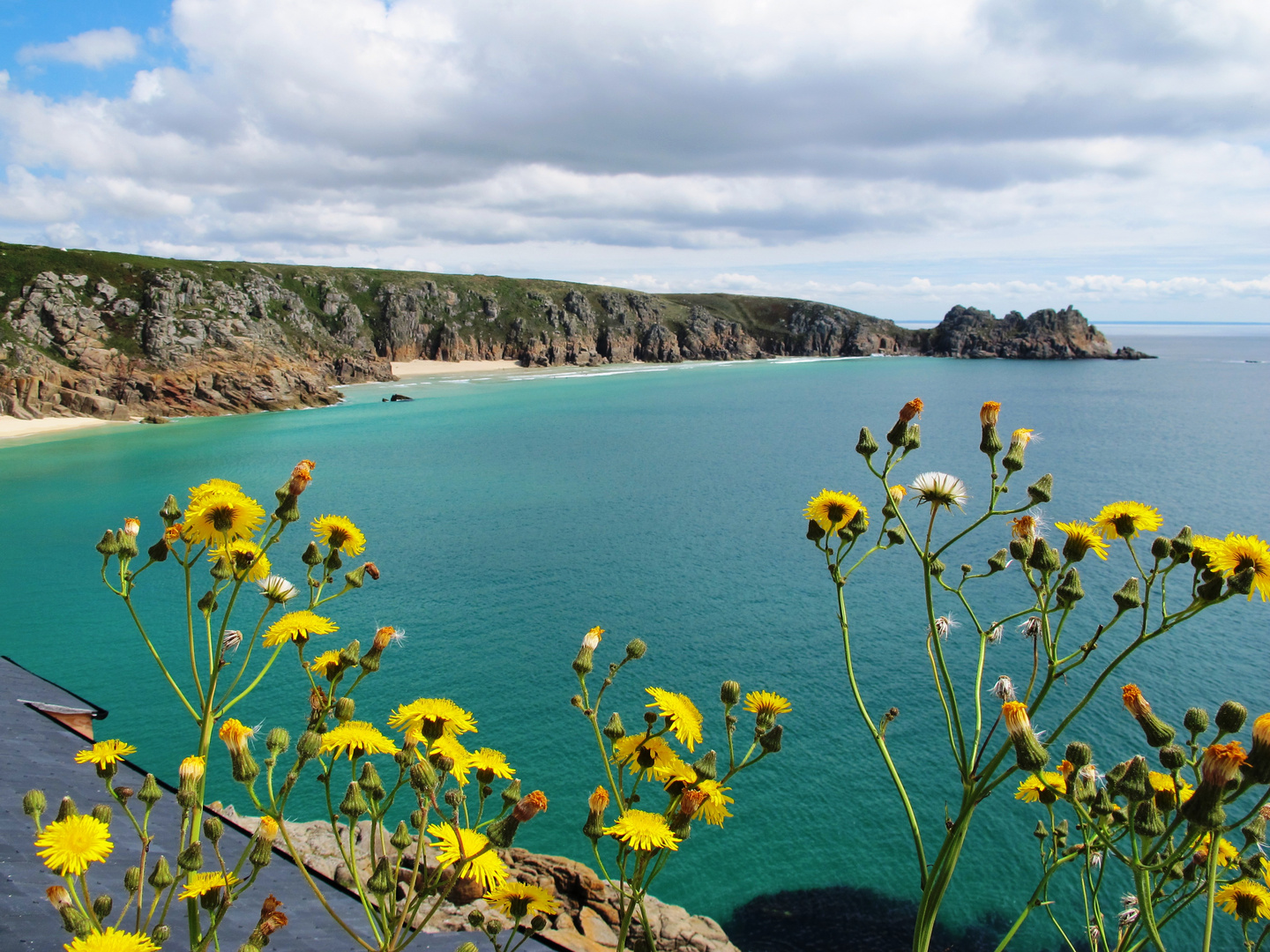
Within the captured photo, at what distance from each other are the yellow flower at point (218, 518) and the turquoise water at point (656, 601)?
38.6ft

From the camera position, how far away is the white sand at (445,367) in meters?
131

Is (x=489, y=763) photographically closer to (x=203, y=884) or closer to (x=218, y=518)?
(x=203, y=884)

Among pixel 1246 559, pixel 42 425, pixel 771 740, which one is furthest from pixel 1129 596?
pixel 42 425

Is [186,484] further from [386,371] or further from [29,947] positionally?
[386,371]

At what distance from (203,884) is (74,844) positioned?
561mm

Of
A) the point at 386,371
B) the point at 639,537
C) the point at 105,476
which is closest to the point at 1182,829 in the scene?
the point at 639,537

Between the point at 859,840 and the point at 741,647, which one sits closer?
the point at 859,840

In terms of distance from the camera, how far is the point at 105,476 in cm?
4566

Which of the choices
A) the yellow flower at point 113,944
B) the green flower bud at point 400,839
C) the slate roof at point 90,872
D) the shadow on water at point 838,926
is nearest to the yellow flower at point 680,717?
the green flower bud at point 400,839

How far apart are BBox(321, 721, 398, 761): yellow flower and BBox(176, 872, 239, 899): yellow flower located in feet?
2.12

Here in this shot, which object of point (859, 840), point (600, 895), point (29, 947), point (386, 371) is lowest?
point (859, 840)

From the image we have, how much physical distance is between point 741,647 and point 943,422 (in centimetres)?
5808

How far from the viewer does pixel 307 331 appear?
4537 inches

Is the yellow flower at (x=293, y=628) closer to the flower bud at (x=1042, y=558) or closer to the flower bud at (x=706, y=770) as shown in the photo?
the flower bud at (x=706, y=770)
